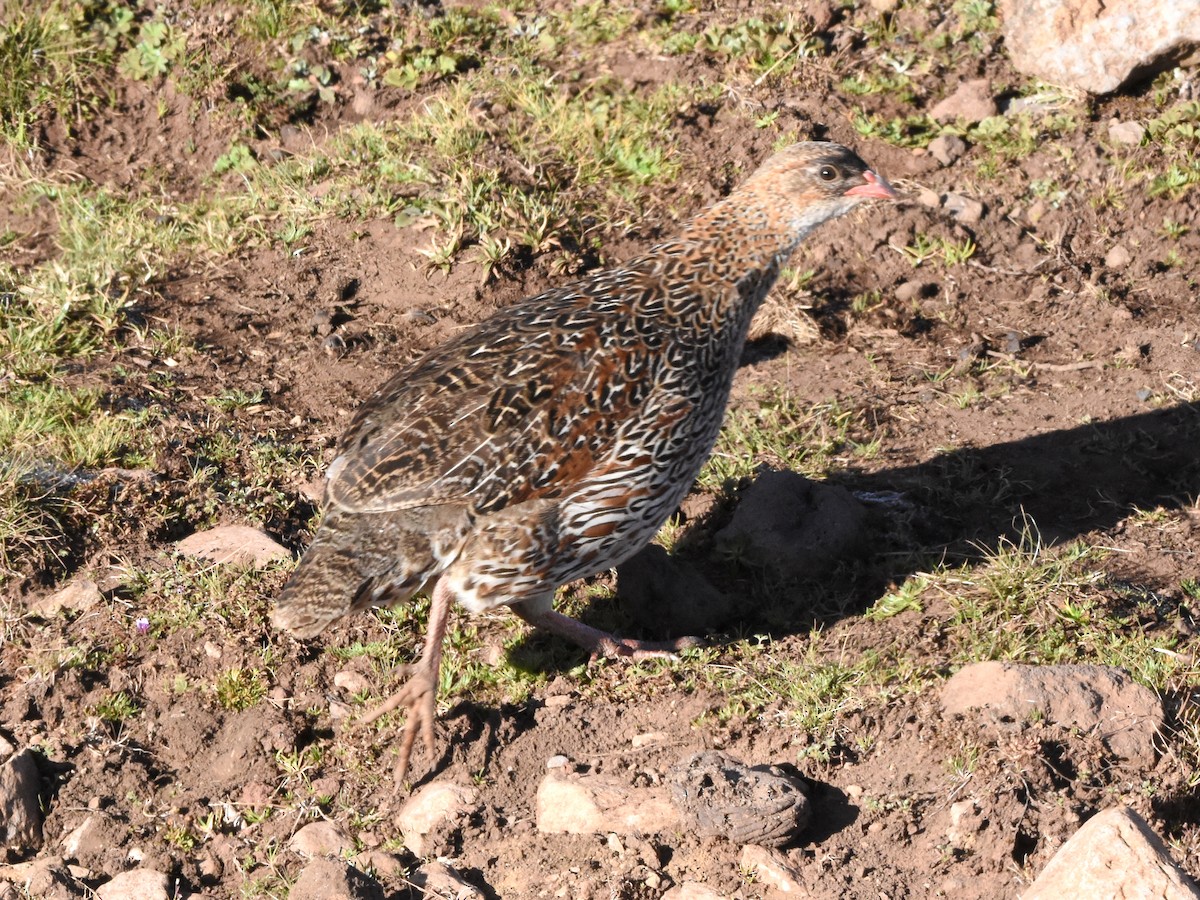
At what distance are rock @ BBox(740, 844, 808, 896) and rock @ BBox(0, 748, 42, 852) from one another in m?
2.35

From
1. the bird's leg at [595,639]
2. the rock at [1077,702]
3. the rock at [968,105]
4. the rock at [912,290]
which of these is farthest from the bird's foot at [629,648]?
the rock at [968,105]

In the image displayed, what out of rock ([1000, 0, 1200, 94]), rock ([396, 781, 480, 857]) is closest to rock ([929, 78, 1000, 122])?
rock ([1000, 0, 1200, 94])

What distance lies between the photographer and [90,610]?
548 centimetres

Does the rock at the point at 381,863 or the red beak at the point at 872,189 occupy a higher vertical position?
the red beak at the point at 872,189

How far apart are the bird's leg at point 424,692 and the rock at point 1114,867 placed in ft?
6.80

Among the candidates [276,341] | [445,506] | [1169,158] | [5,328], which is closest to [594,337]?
[445,506]

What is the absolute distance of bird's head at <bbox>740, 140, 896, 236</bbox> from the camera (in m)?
5.61

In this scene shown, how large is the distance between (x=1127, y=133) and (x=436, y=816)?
574cm

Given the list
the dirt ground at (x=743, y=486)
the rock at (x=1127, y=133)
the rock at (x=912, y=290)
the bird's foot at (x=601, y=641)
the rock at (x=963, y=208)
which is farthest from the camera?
the rock at (x=1127, y=133)

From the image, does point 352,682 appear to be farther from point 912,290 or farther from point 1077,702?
point 912,290

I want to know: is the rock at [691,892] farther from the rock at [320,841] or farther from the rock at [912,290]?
the rock at [912,290]

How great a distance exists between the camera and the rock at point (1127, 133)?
7988 millimetres

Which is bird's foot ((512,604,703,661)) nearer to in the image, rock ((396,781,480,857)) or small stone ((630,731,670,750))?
small stone ((630,731,670,750))

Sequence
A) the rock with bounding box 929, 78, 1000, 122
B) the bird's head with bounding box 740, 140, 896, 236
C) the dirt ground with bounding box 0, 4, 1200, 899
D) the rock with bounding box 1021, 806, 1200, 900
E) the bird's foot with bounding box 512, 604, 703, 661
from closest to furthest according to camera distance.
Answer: the rock with bounding box 1021, 806, 1200, 900, the dirt ground with bounding box 0, 4, 1200, 899, the bird's foot with bounding box 512, 604, 703, 661, the bird's head with bounding box 740, 140, 896, 236, the rock with bounding box 929, 78, 1000, 122
